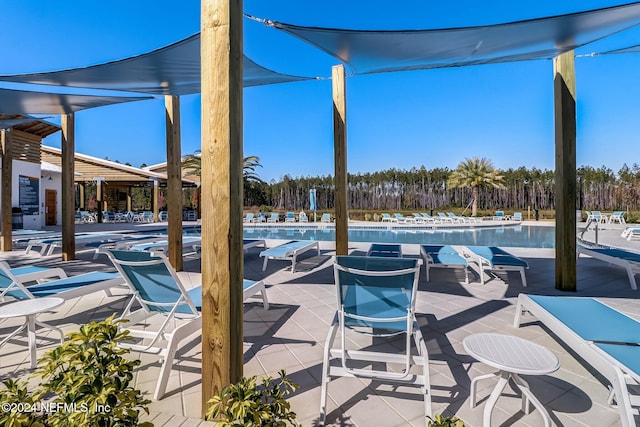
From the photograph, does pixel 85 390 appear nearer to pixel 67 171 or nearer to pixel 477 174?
pixel 67 171

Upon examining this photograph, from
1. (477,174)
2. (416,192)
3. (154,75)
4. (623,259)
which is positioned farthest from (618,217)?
(154,75)

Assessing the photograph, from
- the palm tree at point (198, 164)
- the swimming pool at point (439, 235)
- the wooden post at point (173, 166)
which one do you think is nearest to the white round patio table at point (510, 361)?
the wooden post at point (173, 166)

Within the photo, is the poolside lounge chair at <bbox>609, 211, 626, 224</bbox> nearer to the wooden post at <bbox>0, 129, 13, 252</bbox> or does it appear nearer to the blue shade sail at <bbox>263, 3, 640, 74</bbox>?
the blue shade sail at <bbox>263, 3, 640, 74</bbox>

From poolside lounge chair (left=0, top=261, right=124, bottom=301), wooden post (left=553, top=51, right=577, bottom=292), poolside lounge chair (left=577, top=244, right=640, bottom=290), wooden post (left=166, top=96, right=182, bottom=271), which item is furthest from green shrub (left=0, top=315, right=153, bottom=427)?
poolside lounge chair (left=577, top=244, right=640, bottom=290)

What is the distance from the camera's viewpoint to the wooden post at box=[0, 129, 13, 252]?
7.10 m

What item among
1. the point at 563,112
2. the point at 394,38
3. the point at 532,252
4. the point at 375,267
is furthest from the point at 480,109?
the point at 375,267

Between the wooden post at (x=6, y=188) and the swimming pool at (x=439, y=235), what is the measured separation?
7201 mm

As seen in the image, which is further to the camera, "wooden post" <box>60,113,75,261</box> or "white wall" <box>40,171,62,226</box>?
"white wall" <box>40,171,62,226</box>

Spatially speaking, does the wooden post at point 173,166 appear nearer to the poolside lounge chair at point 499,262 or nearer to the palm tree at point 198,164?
the poolside lounge chair at point 499,262

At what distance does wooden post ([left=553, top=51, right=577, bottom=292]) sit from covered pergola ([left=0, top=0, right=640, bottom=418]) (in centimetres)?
1

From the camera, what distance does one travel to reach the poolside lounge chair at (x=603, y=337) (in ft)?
5.04

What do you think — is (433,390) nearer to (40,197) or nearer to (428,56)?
(428,56)

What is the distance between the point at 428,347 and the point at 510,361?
1.04 meters

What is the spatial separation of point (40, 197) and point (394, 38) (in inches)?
686
